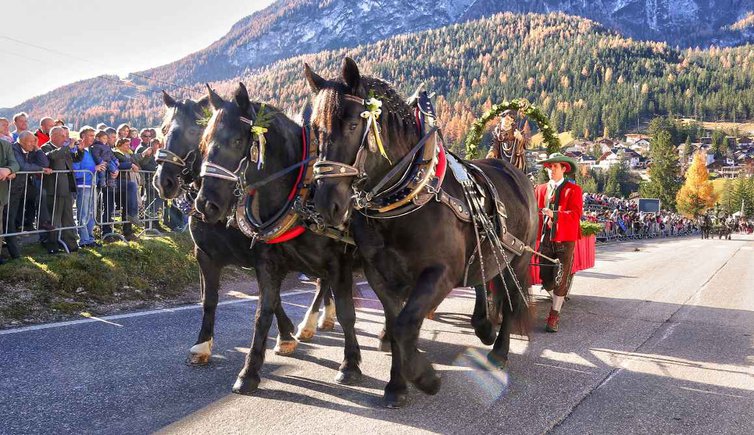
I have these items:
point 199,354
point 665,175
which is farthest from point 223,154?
point 665,175

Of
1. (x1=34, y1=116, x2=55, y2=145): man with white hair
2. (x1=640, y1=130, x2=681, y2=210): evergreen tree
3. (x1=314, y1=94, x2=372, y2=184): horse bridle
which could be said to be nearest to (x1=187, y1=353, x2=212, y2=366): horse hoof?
(x1=314, y1=94, x2=372, y2=184): horse bridle

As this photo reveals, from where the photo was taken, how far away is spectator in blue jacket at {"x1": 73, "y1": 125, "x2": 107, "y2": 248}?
9.16m

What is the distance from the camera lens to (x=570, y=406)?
4129 millimetres

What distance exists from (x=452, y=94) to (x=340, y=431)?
18893 cm

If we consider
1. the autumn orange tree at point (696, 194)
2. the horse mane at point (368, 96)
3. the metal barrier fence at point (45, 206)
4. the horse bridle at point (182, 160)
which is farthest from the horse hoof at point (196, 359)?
the autumn orange tree at point (696, 194)

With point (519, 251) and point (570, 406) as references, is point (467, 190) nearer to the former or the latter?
point (519, 251)

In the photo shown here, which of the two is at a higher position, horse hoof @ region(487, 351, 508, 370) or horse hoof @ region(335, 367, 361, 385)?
horse hoof @ region(335, 367, 361, 385)

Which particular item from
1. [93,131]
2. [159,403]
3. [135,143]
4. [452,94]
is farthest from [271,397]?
[452,94]

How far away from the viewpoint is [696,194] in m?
112

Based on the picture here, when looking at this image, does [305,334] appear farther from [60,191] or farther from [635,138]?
[635,138]

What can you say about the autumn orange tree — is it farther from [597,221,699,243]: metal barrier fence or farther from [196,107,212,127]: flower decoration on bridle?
[196,107,212,127]: flower decoration on bridle

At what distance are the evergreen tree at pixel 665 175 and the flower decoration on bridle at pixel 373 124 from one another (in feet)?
368

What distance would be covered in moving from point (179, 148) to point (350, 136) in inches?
81.6

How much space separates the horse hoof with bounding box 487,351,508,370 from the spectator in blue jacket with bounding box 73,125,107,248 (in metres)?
6.70
